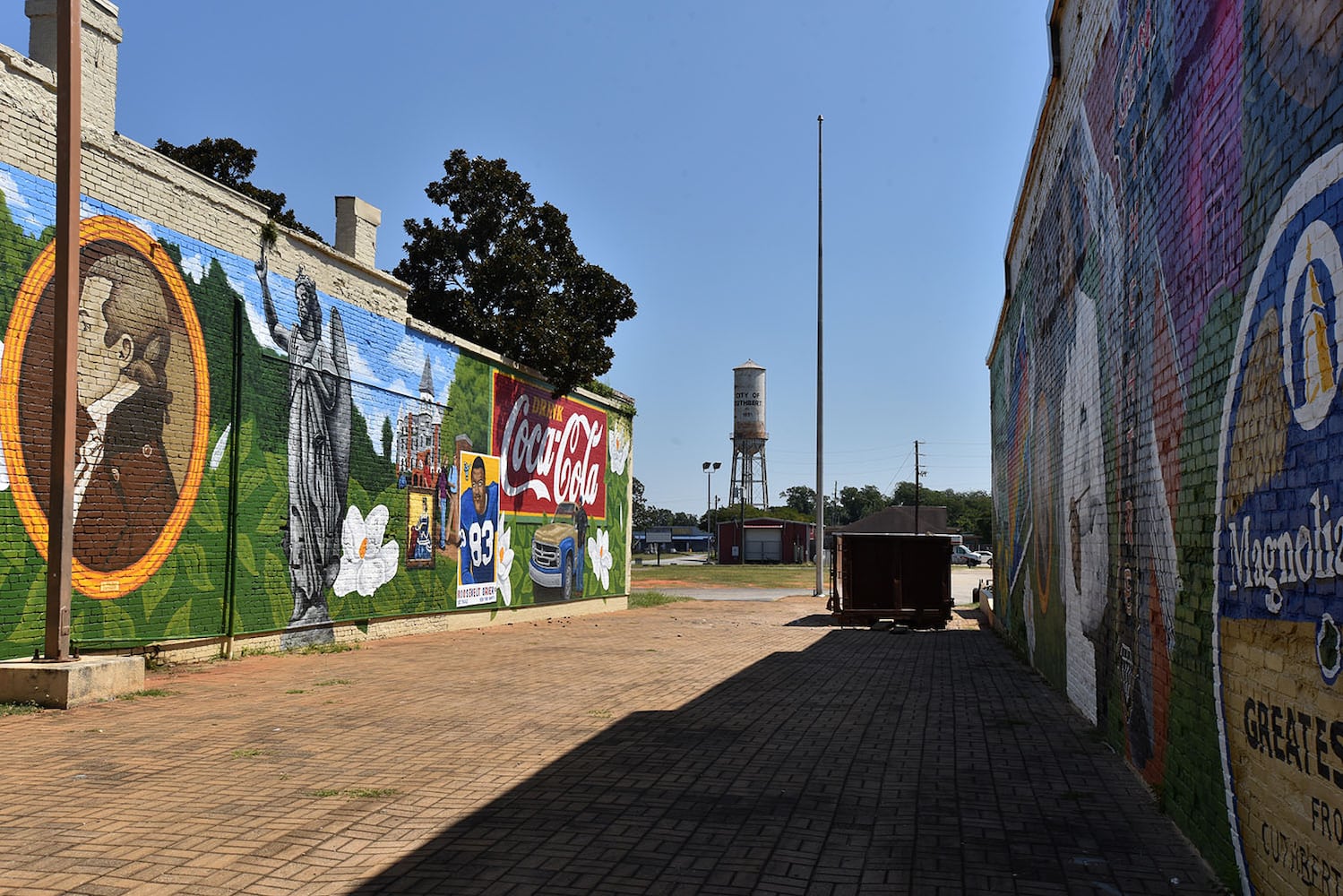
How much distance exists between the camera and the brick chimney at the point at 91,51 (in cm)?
1196

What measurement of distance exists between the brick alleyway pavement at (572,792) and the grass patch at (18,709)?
1.02 feet

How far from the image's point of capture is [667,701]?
10.9m

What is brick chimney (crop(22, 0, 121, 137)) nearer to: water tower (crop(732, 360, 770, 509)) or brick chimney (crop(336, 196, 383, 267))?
brick chimney (crop(336, 196, 383, 267))

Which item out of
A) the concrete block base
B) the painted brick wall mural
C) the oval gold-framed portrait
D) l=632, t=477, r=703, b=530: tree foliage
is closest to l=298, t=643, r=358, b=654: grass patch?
the oval gold-framed portrait

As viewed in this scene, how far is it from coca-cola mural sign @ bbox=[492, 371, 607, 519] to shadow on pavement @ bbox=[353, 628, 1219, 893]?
12.7m

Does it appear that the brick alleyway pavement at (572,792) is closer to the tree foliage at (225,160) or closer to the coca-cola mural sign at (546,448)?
the coca-cola mural sign at (546,448)

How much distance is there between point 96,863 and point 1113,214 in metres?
7.68

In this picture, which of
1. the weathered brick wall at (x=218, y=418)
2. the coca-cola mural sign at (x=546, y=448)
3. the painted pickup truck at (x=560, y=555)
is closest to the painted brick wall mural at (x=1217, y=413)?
the weathered brick wall at (x=218, y=418)

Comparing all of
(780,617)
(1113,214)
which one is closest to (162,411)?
(1113,214)

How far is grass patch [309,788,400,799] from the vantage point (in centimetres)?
657

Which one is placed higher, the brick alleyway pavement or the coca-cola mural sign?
the coca-cola mural sign

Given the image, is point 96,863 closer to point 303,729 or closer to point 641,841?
point 641,841

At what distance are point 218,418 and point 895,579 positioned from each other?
43.7 ft

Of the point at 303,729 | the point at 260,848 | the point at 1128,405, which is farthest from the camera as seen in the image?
the point at 303,729
